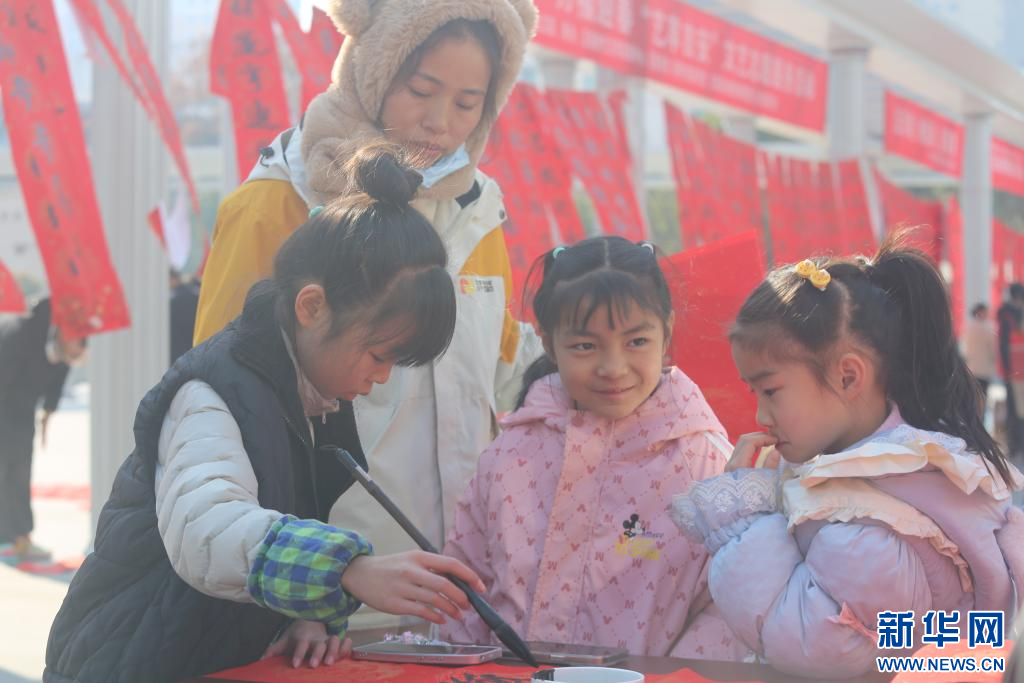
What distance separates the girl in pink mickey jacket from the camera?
1.87m

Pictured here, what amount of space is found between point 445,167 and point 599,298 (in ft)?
1.42

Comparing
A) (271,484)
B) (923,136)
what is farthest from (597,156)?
(923,136)

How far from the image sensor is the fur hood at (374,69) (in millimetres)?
2111

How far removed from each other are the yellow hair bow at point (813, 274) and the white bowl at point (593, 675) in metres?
0.70

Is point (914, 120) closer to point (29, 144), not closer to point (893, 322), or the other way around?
point (29, 144)

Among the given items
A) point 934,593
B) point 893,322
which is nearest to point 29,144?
point 893,322

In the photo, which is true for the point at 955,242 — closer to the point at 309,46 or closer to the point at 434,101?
the point at 309,46

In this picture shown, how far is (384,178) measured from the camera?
1628mm

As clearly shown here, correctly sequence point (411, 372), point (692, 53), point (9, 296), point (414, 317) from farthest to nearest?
point (692, 53) < point (9, 296) < point (411, 372) < point (414, 317)

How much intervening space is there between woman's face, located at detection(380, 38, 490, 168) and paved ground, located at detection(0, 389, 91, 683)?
2617 millimetres

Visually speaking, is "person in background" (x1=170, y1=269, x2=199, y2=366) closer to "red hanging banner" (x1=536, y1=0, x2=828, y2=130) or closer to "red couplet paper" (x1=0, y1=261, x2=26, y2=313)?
"red hanging banner" (x1=536, y1=0, x2=828, y2=130)

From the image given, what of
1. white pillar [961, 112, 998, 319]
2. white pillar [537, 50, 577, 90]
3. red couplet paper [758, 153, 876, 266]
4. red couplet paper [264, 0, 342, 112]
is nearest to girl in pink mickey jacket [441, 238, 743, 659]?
red couplet paper [264, 0, 342, 112]

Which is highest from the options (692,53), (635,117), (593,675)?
(692,53)

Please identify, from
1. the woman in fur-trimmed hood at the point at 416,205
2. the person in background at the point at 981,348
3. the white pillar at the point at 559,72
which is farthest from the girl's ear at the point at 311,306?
the person in background at the point at 981,348
